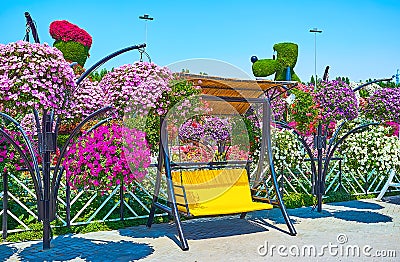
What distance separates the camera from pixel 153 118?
5164 millimetres

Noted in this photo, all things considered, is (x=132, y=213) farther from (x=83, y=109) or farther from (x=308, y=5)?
(x=308, y=5)

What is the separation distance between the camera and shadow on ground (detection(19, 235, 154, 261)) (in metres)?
4.48

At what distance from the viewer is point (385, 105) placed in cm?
728

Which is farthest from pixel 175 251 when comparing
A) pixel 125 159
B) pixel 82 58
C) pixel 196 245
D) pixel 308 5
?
pixel 82 58

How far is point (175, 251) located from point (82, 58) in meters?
13.8

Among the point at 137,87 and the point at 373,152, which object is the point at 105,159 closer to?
the point at 137,87

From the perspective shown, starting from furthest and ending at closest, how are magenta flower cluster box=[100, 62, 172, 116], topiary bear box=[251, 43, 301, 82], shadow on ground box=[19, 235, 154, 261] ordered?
topiary bear box=[251, 43, 301, 82]
magenta flower cluster box=[100, 62, 172, 116]
shadow on ground box=[19, 235, 154, 261]

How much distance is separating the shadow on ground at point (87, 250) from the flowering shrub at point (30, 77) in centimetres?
141

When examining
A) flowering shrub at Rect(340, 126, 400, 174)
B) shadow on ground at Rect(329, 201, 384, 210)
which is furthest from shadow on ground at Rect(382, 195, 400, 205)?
flowering shrub at Rect(340, 126, 400, 174)

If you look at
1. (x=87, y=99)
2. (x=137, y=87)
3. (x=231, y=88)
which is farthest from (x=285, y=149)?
(x=87, y=99)

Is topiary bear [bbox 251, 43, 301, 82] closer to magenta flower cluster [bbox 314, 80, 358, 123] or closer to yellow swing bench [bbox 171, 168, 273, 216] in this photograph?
magenta flower cluster [bbox 314, 80, 358, 123]

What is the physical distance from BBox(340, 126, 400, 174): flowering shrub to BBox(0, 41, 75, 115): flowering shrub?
397 centimetres

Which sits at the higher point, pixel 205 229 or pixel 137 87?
pixel 137 87

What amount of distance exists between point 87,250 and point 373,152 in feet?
12.3
